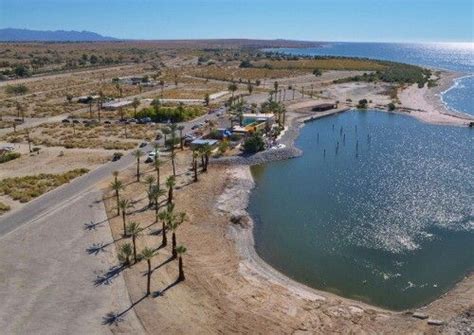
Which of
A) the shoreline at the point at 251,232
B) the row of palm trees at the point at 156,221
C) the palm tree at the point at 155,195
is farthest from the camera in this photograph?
the palm tree at the point at 155,195

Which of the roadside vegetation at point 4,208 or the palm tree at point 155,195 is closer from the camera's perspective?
the palm tree at point 155,195

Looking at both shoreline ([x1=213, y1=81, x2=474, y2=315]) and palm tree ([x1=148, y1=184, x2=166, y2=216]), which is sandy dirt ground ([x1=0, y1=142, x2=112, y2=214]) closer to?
palm tree ([x1=148, y1=184, x2=166, y2=216])

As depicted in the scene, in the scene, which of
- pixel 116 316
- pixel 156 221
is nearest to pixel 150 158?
pixel 156 221

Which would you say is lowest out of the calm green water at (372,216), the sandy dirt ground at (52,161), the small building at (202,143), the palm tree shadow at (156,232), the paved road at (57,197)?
the calm green water at (372,216)

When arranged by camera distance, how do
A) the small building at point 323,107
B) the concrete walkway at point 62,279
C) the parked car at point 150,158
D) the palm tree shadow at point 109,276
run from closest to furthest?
1. the concrete walkway at point 62,279
2. the palm tree shadow at point 109,276
3. the parked car at point 150,158
4. the small building at point 323,107

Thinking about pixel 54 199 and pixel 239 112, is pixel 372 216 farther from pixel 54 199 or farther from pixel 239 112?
pixel 239 112

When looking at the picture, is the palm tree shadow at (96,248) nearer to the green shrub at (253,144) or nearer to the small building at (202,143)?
the small building at (202,143)

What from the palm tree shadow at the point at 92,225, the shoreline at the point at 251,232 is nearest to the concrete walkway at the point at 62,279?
the palm tree shadow at the point at 92,225
